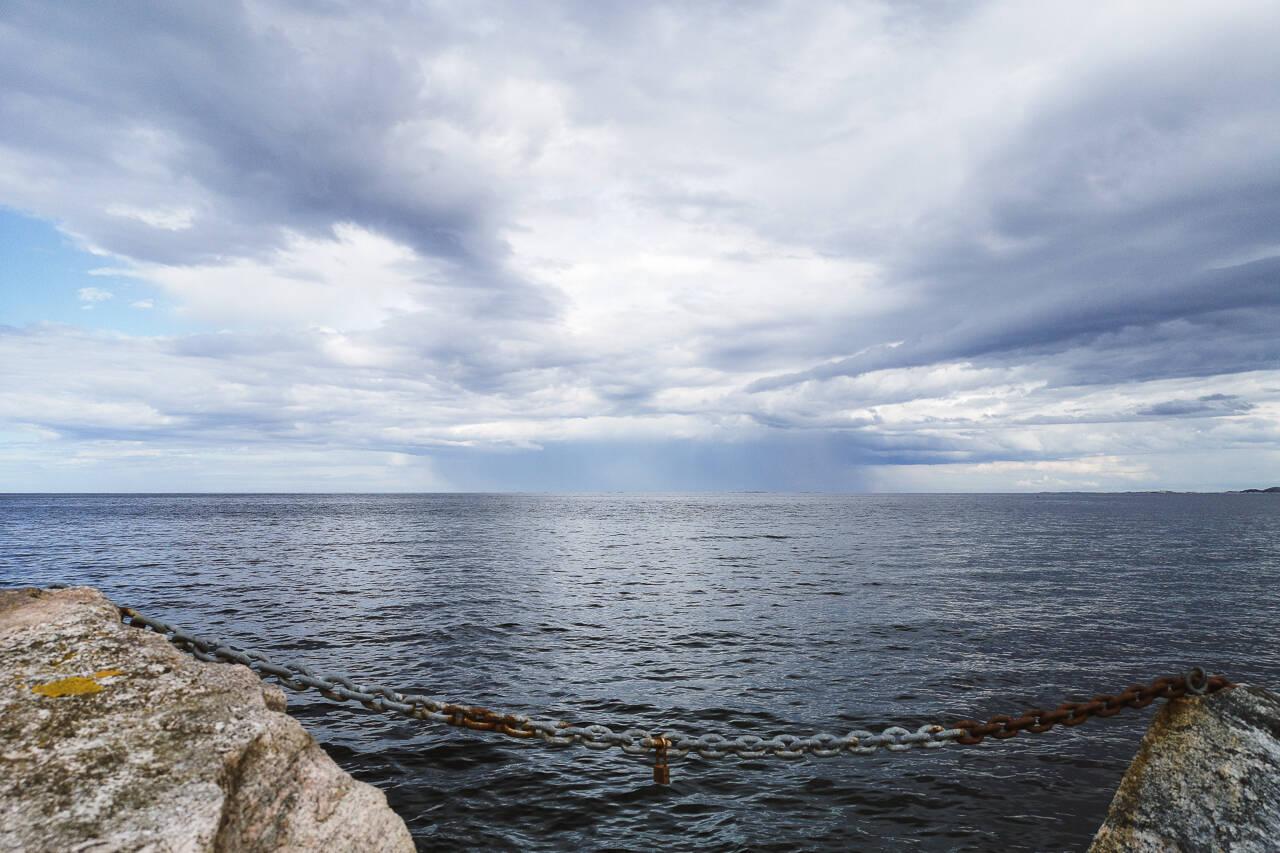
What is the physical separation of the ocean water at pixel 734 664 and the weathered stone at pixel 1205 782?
139 inches

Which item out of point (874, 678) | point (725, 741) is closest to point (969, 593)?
point (874, 678)

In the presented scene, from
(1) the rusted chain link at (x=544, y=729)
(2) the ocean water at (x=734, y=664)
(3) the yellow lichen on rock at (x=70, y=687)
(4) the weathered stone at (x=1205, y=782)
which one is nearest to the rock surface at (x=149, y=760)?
(3) the yellow lichen on rock at (x=70, y=687)

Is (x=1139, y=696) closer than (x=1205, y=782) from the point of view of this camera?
No

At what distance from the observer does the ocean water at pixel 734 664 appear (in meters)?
7.66

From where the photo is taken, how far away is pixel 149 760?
3.28 metres

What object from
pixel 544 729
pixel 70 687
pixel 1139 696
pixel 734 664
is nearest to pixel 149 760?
pixel 70 687

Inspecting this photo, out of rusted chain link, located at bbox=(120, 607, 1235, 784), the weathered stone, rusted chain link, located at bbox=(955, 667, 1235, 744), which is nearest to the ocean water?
rusted chain link, located at bbox=(120, 607, 1235, 784)

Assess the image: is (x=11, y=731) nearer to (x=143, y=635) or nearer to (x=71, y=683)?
(x=71, y=683)

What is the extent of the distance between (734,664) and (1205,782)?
1104cm

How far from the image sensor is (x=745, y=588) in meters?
26.6

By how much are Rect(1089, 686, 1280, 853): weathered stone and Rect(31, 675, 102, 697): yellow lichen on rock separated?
635 centimetres

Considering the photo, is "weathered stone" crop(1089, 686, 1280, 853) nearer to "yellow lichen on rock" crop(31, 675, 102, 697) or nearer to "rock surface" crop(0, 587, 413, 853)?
"rock surface" crop(0, 587, 413, 853)

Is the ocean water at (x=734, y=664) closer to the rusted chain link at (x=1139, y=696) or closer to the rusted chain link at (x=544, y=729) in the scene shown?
the rusted chain link at (x=544, y=729)

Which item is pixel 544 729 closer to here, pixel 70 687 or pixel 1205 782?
pixel 70 687
